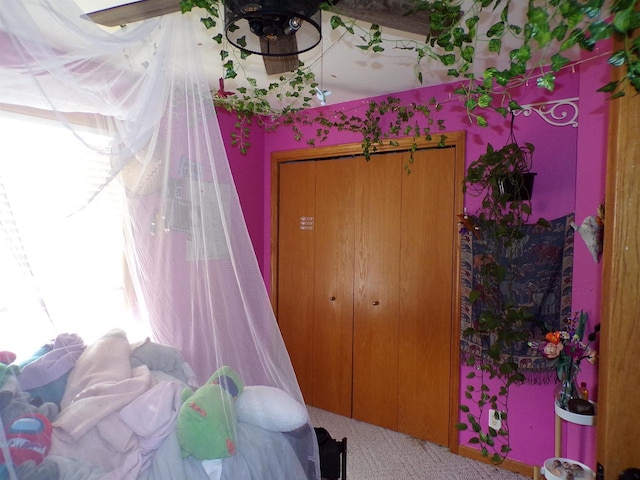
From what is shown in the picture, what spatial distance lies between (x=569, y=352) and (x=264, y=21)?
1869 mm

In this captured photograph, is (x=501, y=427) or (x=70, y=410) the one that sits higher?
(x=70, y=410)

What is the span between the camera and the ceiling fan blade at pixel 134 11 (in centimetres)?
128

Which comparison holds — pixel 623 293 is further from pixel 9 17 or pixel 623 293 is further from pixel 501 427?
pixel 501 427

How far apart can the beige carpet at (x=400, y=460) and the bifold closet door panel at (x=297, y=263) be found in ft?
2.08

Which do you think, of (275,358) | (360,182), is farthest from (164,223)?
(360,182)

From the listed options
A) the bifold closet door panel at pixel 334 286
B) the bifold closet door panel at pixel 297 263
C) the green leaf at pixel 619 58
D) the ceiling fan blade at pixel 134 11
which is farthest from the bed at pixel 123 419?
the bifold closet door panel at pixel 297 263

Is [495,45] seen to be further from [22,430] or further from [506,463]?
[506,463]

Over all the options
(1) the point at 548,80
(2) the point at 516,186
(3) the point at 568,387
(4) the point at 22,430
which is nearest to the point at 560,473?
(3) the point at 568,387

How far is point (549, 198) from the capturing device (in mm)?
2482

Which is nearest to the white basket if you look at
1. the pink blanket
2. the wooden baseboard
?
the wooden baseboard

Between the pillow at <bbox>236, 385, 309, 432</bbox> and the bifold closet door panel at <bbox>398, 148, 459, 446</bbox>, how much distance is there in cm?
161

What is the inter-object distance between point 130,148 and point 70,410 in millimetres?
783

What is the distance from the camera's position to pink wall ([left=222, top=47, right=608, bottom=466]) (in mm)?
1973

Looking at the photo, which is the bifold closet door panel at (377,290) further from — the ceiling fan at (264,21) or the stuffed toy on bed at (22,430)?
the stuffed toy on bed at (22,430)
